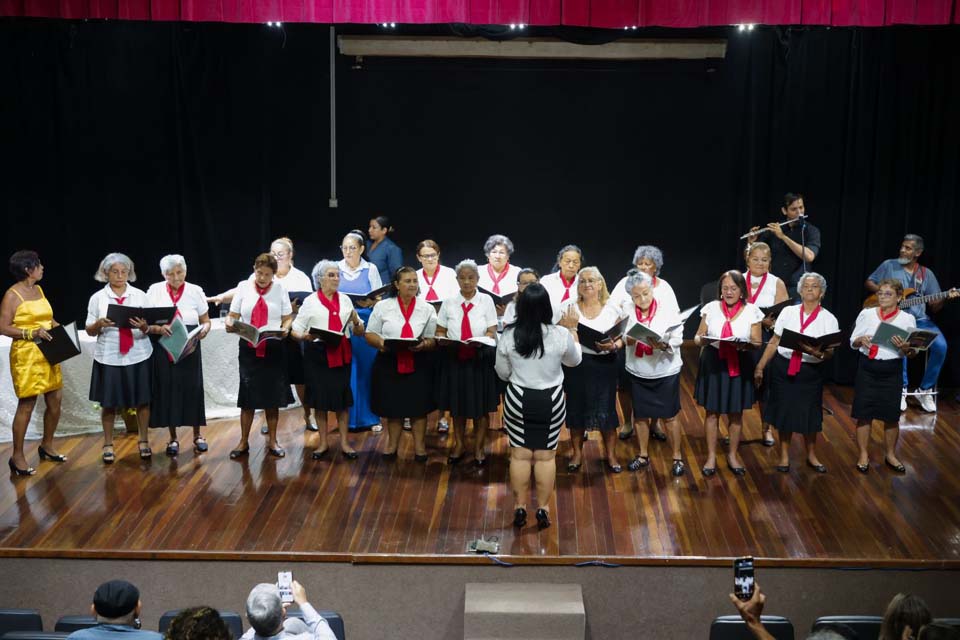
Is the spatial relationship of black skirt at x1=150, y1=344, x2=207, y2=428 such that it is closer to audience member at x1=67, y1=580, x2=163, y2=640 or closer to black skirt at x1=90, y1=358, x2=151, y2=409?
black skirt at x1=90, y1=358, x2=151, y2=409

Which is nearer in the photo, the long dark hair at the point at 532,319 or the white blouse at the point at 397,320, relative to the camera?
the long dark hair at the point at 532,319

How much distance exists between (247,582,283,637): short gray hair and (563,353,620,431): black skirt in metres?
2.97

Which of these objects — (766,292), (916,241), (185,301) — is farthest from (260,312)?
(916,241)

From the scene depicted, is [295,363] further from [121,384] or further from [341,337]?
[121,384]

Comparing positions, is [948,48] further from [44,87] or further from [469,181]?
[44,87]

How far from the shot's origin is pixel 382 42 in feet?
29.1

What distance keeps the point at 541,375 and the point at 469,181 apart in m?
4.26

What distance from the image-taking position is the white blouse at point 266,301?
6.46m

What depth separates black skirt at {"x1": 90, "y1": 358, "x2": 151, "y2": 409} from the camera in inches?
253

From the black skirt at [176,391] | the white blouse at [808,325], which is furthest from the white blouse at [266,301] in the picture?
the white blouse at [808,325]

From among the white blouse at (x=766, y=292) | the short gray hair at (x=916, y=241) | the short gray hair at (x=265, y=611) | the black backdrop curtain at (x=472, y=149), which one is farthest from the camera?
the black backdrop curtain at (x=472, y=149)

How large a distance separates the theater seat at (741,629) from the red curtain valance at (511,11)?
365 cm

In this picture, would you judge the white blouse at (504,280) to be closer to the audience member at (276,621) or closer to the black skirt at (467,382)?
the black skirt at (467,382)

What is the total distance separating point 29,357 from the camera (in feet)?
20.6
